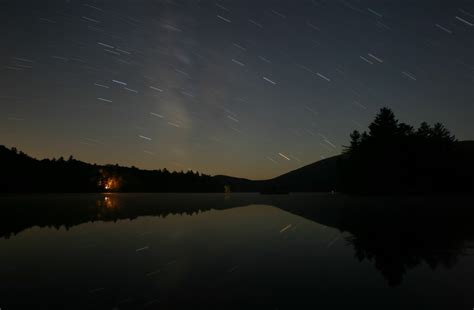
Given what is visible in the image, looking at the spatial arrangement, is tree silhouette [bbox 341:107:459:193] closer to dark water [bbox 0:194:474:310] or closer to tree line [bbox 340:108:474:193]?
tree line [bbox 340:108:474:193]

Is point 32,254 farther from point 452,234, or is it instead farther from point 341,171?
point 341,171

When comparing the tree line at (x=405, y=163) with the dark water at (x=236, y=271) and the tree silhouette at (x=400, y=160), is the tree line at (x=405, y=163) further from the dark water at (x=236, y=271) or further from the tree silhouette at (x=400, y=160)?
the dark water at (x=236, y=271)

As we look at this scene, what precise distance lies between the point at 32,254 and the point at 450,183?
70.9 m

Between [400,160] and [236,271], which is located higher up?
[400,160]

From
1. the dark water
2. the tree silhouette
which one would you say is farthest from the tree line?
the dark water

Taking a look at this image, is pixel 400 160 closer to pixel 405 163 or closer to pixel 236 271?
pixel 405 163

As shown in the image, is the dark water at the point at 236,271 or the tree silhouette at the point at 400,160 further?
the tree silhouette at the point at 400,160

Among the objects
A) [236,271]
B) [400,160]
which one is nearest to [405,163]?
[400,160]

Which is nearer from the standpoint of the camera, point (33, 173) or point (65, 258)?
point (65, 258)

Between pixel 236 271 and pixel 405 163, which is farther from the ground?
pixel 405 163

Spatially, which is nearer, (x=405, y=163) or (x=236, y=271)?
(x=236, y=271)

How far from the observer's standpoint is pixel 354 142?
8619 centimetres

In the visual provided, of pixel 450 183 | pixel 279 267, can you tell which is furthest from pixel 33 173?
pixel 279 267

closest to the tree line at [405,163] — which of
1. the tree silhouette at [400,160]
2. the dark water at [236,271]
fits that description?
the tree silhouette at [400,160]
